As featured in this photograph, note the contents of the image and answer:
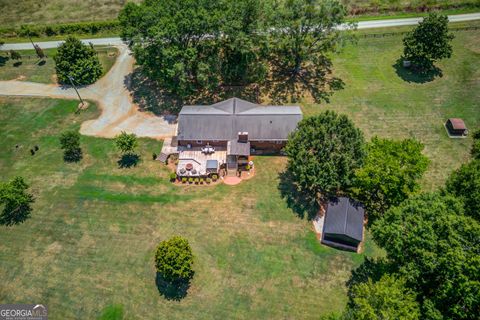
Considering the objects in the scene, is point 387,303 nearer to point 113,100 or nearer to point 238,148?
point 238,148

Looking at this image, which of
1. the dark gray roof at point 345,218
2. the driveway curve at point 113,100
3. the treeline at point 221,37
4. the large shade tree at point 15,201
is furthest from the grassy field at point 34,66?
the dark gray roof at point 345,218

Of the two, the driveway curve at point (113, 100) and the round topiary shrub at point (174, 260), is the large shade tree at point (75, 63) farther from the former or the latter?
the round topiary shrub at point (174, 260)

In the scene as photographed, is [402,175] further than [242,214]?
No

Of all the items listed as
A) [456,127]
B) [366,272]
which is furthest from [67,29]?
[456,127]

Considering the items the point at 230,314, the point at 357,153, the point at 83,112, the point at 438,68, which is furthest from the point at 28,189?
the point at 438,68

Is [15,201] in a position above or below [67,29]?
below

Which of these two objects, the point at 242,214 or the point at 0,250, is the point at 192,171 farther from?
the point at 0,250
